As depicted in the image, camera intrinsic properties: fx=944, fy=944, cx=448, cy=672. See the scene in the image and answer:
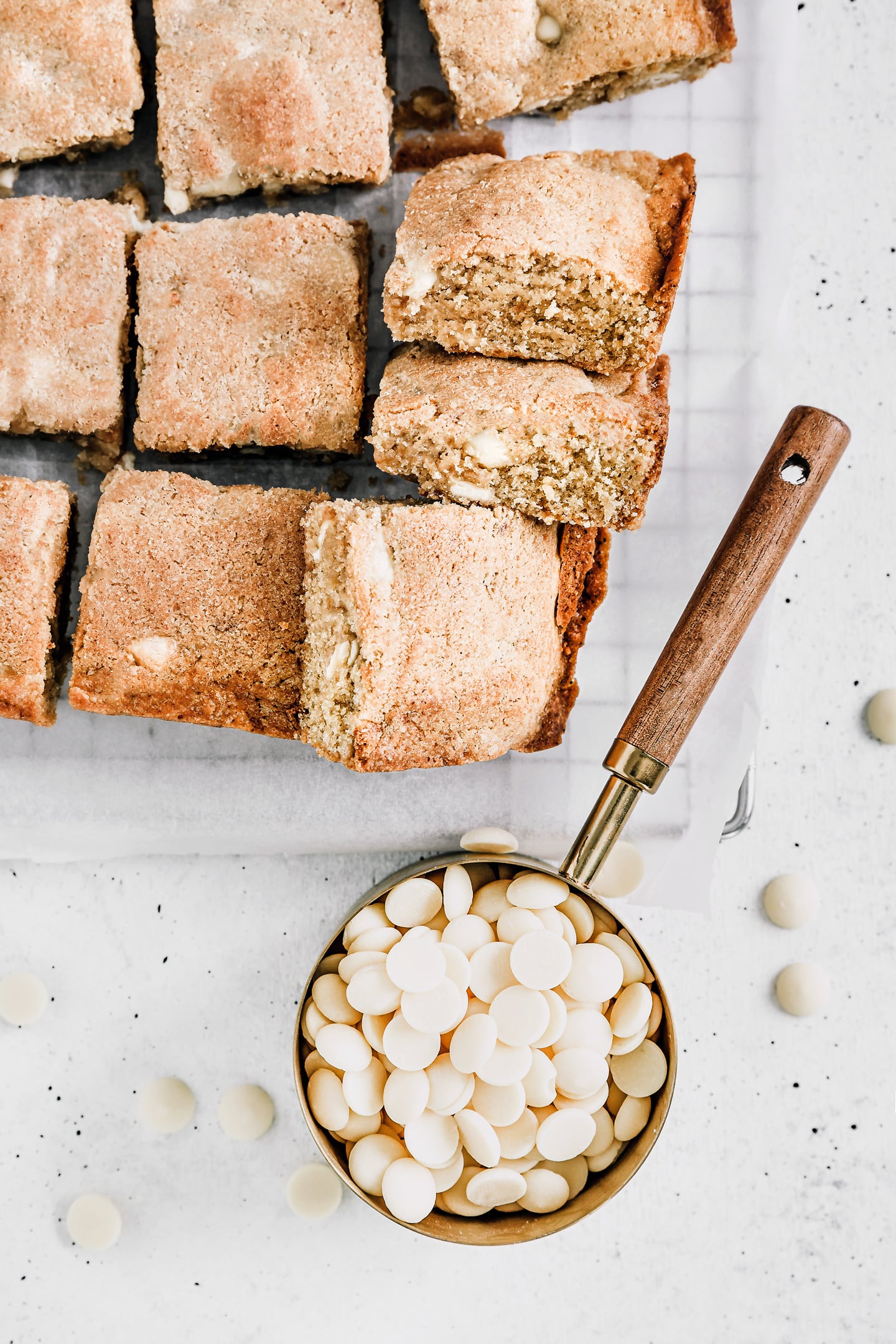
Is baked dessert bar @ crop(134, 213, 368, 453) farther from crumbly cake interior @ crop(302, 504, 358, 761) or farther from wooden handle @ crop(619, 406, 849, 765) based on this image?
wooden handle @ crop(619, 406, 849, 765)

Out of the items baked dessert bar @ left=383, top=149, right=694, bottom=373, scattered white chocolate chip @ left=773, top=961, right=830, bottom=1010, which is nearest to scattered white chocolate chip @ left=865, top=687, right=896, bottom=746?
scattered white chocolate chip @ left=773, top=961, right=830, bottom=1010

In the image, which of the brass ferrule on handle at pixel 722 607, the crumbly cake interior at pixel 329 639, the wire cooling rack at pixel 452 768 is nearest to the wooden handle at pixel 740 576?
the brass ferrule on handle at pixel 722 607

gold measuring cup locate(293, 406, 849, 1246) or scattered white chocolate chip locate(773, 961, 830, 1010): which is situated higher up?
gold measuring cup locate(293, 406, 849, 1246)

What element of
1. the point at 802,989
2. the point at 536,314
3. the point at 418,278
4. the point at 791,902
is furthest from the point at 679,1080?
the point at 418,278

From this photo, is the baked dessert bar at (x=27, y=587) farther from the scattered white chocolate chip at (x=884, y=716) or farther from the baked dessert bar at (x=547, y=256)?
the scattered white chocolate chip at (x=884, y=716)

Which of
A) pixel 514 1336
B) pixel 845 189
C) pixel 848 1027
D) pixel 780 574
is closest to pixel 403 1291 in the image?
pixel 514 1336

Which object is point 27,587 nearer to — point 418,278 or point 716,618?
point 418,278
